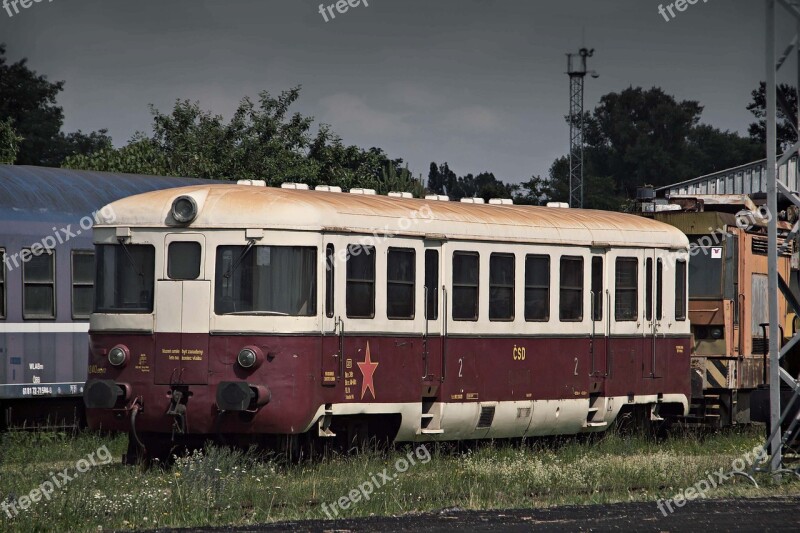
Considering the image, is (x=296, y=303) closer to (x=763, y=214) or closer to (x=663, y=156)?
(x=763, y=214)

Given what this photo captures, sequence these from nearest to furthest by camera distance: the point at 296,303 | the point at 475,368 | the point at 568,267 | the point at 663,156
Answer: the point at 296,303
the point at 475,368
the point at 568,267
the point at 663,156

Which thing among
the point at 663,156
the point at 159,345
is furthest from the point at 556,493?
the point at 663,156

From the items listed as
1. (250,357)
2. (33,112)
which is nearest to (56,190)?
(250,357)

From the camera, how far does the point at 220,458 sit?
1331 cm

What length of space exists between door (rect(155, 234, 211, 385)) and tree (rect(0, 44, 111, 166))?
4524cm

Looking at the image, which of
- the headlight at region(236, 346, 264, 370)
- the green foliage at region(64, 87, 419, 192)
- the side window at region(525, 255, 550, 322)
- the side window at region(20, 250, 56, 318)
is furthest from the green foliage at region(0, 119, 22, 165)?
the headlight at region(236, 346, 264, 370)

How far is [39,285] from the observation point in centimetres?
1827

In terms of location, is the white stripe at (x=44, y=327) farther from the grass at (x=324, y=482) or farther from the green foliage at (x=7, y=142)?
the green foliage at (x=7, y=142)

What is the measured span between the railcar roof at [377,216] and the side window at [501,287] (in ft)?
0.91

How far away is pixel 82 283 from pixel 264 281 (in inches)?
210

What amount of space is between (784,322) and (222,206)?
9884 millimetres

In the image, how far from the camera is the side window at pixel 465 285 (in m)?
16.1

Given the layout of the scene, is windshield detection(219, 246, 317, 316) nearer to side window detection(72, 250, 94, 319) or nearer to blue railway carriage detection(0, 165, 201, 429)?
blue railway carriage detection(0, 165, 201, 429)

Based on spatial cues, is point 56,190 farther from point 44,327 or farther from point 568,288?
point 568,288
